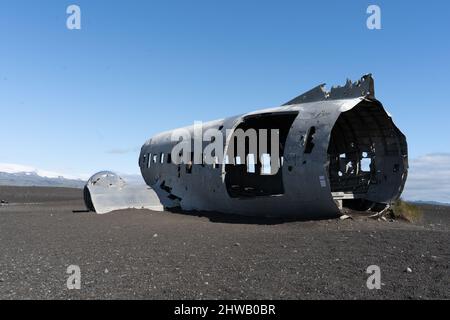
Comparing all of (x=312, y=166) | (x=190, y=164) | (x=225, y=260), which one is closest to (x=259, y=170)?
(x=190, y=164)

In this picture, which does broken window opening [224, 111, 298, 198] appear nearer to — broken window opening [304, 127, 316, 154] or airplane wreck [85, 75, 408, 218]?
airplane wreck [85, 75, 408, 218]

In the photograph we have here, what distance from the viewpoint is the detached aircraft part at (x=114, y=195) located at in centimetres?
2258

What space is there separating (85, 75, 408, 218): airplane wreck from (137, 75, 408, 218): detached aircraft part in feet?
0.12

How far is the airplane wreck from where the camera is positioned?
16078 mm

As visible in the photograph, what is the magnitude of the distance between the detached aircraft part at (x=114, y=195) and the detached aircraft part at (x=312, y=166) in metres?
0.10

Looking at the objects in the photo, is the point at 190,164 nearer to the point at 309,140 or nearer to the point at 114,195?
the point at 114,195

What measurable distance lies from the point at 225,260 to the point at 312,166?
21.4ft

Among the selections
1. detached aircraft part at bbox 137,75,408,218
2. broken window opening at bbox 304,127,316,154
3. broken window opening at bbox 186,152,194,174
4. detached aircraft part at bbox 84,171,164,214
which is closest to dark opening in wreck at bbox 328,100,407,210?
detached aircraft part at bbox 137,75,408,218

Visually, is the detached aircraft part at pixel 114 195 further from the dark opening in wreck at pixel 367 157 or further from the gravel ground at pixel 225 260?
the dark opening in wreck at pixel 367 157

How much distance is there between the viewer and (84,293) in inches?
288

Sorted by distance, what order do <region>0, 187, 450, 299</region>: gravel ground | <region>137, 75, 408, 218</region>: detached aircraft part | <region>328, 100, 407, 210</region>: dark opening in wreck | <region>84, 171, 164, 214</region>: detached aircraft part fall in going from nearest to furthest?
<region>0, 187, 450, 299</region>: gravel ground < <region>137, 75, 408, 218</region>: detached aircraft part < <region>328, 100, 407, 210</region>: dark opening in wreck < <region>84, 171, 164, 214</region>: detached aircraft part

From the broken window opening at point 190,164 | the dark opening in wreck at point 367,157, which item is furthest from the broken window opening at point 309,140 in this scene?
the broken window opening at point 190,164

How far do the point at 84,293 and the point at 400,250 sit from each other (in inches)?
281
